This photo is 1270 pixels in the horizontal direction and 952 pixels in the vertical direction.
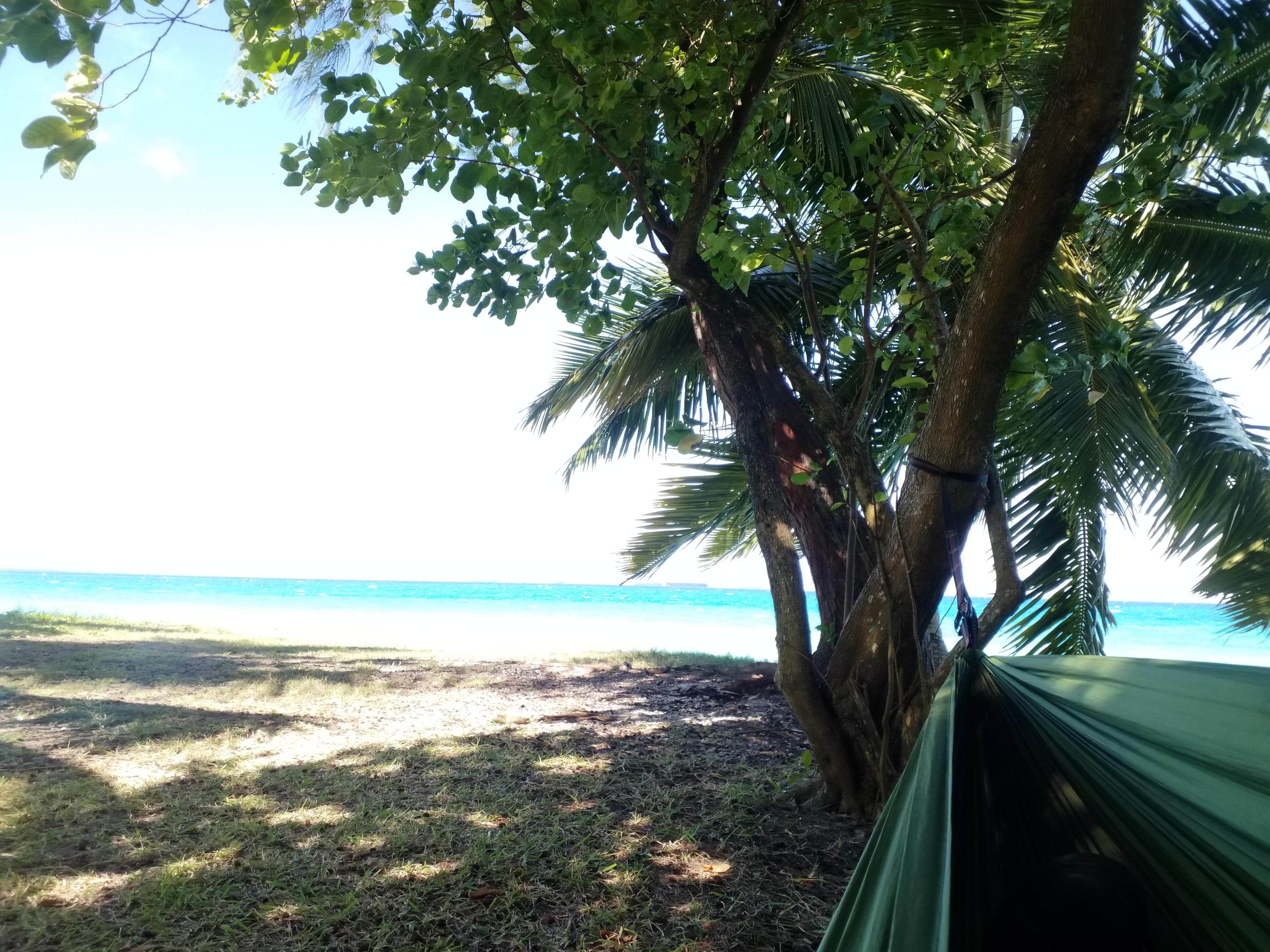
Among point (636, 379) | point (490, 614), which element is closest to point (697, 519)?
point (636, 379)

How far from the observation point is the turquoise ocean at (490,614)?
31.6 feet

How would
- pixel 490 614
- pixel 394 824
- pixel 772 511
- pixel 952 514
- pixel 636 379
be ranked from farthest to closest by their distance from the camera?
pixel 490 614 → pixel 636 379 → pixel 772 511 → pixel 394 824 → pixel 952 514

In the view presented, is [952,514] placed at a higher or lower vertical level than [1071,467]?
lower

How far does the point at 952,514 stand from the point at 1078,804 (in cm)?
70

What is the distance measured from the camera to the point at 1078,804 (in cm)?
140

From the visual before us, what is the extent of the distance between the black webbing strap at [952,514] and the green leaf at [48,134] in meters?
1.80

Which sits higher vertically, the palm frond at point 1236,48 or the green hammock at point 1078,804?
the palm frond at point 1236,48

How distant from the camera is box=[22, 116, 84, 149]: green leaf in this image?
1.25 m

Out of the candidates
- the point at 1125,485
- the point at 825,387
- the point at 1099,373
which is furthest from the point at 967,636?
the point at 1125,485

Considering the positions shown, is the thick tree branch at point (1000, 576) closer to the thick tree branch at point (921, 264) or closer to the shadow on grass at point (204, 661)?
the thick tree branch at point (921, 264)

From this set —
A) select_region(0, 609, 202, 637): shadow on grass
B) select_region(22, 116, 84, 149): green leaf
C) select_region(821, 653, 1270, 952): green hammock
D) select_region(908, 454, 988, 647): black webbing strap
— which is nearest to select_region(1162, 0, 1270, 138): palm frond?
select_region(908, 454, 988, 647): black webbing strap

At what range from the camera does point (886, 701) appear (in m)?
2.33

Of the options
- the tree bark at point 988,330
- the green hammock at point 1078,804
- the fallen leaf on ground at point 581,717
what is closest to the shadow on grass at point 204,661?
the fallen leaf on ground at point 581,717

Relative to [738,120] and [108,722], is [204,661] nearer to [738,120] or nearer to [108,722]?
[108,722]
